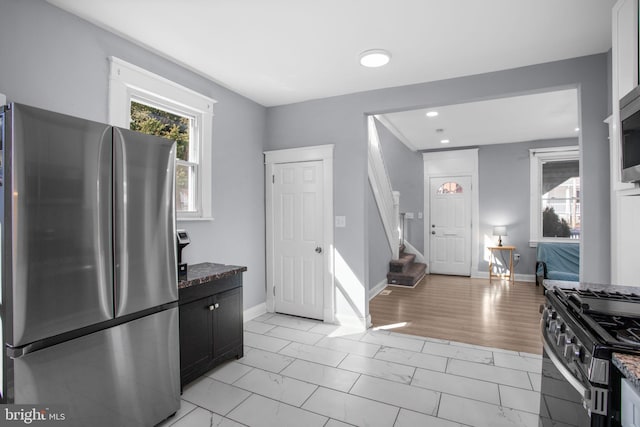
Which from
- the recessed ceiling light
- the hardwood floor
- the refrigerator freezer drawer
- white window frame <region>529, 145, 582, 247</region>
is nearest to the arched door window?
white window frame <region>529, 145, 582, 247</region>

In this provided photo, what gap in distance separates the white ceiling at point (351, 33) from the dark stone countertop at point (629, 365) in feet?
7.14

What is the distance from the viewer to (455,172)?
7.01 meters

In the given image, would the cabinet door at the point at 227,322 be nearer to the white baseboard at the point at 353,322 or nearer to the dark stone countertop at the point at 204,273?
the dark stone countertop at the point at 204,273

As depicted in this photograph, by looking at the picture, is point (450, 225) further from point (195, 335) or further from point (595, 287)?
point (195, 335)

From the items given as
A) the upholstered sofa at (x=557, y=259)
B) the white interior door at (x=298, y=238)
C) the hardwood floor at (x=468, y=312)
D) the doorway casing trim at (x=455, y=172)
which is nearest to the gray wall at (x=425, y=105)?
the white interior door at (x=298, y=238)

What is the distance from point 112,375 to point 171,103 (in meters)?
2.31

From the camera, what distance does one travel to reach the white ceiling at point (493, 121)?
4.31 meters

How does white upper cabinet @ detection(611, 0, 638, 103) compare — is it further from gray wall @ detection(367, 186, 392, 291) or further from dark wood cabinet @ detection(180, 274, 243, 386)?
gray wall @ detection(367, 186, 392, 291)

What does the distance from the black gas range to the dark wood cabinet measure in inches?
88.5

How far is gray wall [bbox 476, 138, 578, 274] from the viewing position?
6449 millimetres

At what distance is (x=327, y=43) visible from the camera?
2.68 metres

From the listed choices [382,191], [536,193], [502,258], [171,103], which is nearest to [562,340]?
[171,103]

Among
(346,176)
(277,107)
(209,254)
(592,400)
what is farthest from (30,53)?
(592,400)

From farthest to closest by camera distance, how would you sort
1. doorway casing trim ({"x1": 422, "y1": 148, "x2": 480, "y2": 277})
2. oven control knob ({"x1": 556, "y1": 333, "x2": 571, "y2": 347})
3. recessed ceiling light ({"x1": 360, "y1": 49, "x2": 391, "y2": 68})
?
1. doorway casing trim ({"x1": 422, "y1": 148, "x2": 480, "y2": 277})
2. recessed ceiling light ({"x1": 360, "y1": 49, "x2": 391, "y2": 68})
3. oven control knob ({"x1": 556, "y1": 333, "x2": 571, "y2": 347})
